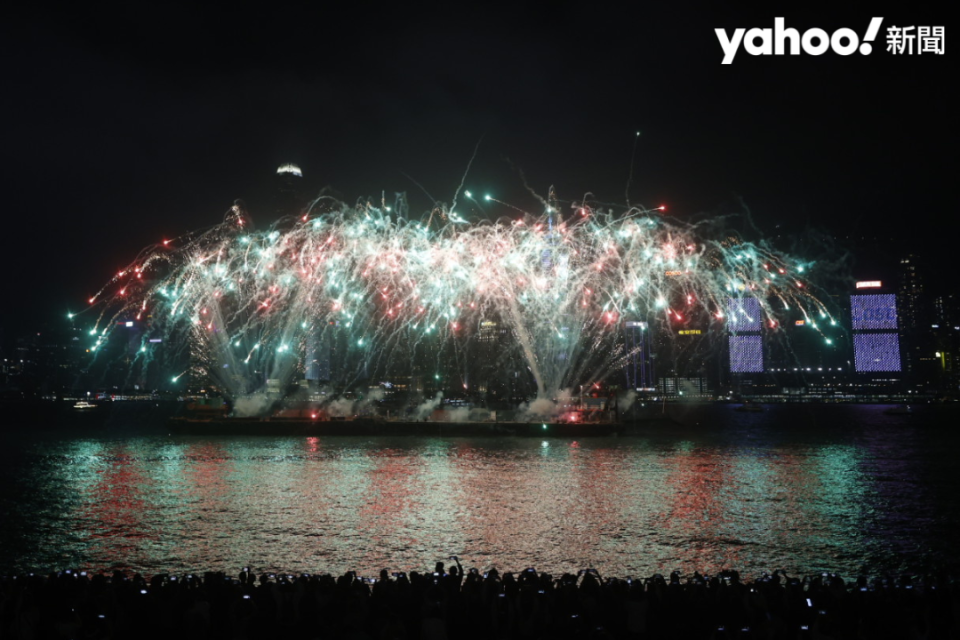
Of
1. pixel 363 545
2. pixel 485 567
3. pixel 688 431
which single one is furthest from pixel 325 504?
pixel 688 431

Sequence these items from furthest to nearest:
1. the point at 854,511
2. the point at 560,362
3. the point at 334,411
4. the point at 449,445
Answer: the point at 334,411, the point at 560,362, the point at 449,445, the point at 854,511

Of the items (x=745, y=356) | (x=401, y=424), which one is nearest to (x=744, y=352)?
(x=745, y=356)

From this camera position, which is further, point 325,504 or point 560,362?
point 560,362

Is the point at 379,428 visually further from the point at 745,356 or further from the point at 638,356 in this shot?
the point at 745,356

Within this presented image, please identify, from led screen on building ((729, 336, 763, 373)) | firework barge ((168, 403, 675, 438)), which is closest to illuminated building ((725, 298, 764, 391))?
led screen on building ((729, 336, 763, 373))

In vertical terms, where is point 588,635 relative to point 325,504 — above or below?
above

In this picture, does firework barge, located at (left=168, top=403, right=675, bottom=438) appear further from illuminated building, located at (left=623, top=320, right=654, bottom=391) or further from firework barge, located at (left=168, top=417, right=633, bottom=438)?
illuminated building, located at (left=623, top=320, right=654, bottom=391)

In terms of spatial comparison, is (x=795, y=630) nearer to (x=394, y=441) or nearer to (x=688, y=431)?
(x=394, y=441)

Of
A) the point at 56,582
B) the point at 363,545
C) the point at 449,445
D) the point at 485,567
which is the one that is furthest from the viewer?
the point at 449,445
